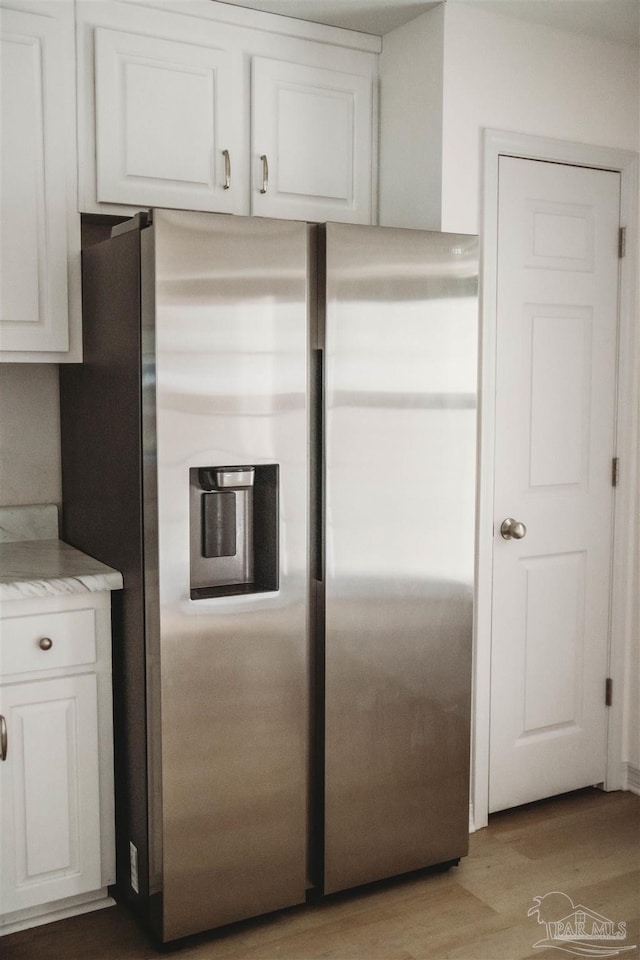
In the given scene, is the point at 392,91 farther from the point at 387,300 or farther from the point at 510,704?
the point at 510,704

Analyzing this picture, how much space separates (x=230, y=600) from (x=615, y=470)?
1.55m

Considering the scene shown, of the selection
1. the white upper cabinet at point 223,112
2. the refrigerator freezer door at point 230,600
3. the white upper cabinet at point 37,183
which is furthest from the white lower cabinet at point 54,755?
the white upper cabinet at point 223,112

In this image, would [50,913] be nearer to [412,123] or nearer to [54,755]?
[54,755]

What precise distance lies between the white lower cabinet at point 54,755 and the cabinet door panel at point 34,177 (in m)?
0.72

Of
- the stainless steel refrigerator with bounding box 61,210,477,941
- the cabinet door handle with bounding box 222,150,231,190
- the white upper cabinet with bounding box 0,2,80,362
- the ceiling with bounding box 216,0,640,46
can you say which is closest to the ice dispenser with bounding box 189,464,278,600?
the stainless steel refrigerator with bounding box 61,210,477,941

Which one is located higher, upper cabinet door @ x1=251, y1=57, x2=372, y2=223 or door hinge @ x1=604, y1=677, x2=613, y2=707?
upper cabinet door @ x1=251, y1=57, x2=372, y2=223

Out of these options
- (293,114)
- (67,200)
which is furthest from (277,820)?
(293,114)

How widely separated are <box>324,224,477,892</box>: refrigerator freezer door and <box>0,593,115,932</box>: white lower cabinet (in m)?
0.57

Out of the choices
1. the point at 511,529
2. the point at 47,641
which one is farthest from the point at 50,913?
the point at 511,529

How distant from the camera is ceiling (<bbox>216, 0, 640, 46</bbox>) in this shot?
2.58 meters

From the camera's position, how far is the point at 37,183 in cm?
239

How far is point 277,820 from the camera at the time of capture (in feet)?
7.61

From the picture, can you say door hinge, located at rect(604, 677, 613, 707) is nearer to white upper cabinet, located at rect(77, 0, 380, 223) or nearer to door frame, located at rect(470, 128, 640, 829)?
door frame, located at rect(470, 128, 640, 829)

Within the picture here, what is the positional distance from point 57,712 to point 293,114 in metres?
1.78
